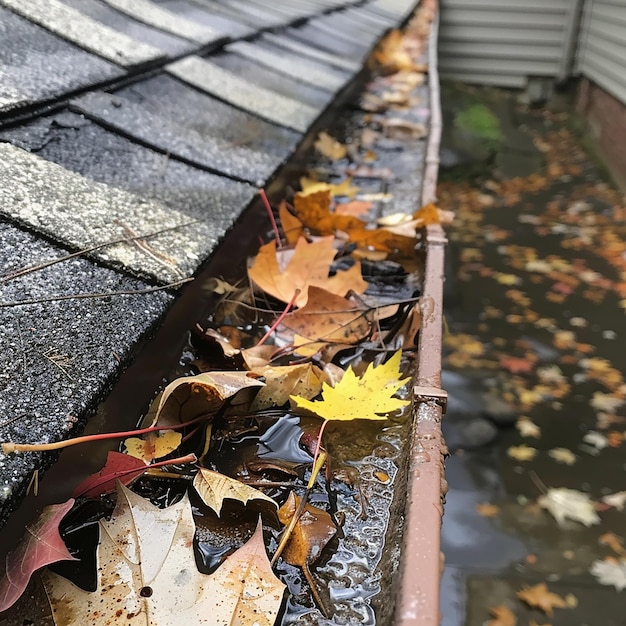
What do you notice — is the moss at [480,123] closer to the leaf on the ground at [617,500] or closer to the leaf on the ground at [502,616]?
the leaf on the ground at [617,500]

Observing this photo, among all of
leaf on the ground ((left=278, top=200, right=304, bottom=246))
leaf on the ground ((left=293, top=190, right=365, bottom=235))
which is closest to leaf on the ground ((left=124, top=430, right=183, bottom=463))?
leaf on the ground ((left=278, top=200, right=304, bottom=246))

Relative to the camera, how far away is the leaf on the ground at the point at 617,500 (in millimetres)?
3275

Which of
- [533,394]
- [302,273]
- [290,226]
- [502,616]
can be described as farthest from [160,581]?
[533,394]

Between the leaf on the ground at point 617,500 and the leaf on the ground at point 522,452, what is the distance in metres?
0.45

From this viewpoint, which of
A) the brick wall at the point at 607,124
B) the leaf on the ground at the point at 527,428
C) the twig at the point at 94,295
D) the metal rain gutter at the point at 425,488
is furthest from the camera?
the brick wall at the point at 607,124

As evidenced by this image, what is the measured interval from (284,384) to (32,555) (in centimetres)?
51

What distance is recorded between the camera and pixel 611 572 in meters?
2.93

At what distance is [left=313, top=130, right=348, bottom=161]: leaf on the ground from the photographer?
250cm

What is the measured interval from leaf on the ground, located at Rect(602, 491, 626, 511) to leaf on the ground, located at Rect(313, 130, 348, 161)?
240cm

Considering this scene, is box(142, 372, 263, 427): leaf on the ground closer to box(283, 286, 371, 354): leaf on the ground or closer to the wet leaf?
box(283, 286, 371, 354): leaf on the ground

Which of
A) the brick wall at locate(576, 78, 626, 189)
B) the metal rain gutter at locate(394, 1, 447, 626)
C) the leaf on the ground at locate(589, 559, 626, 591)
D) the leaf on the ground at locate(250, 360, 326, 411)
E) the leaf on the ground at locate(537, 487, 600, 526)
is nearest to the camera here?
the metal rain gutter at locate(394, 1, 447, 626)

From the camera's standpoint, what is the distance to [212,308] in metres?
1.32

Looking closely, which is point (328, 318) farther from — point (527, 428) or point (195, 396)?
point (527, 428)

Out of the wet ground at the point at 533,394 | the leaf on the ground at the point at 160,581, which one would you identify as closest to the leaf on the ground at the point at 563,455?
the wet ground at the point at 533,394
